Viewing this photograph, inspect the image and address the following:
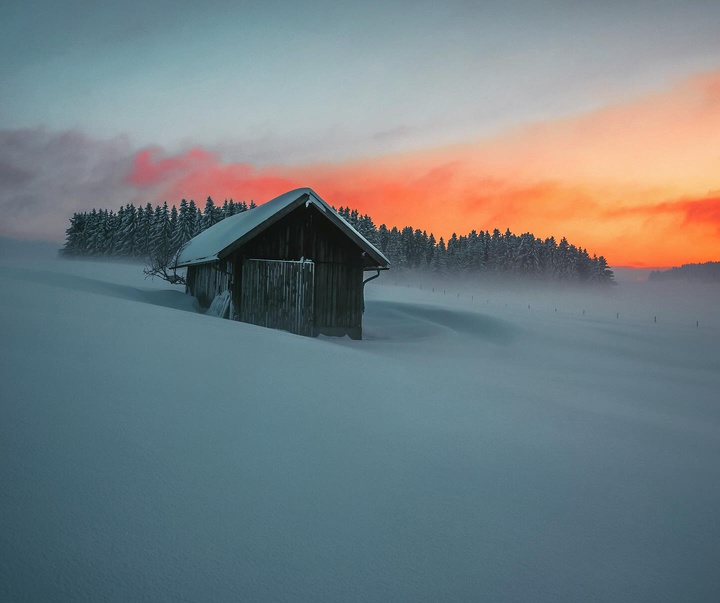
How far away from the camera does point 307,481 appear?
3342mm

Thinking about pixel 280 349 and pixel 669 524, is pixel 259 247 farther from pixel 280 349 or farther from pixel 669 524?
pixel 669 524

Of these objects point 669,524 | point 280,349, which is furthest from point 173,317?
point 669,524

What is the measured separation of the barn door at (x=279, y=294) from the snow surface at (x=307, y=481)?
8.06 metres

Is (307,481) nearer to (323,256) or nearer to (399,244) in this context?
(323,256)

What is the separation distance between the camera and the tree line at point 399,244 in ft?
230

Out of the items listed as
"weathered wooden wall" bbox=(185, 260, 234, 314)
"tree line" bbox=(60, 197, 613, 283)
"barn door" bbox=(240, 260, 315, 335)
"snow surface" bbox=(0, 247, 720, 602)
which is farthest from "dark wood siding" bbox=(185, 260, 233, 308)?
"tree line" bbox=(60, 197, 613, 283)

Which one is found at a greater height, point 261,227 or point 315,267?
point 261,227

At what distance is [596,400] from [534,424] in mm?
3215

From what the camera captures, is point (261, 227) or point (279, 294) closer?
point (261, 227)

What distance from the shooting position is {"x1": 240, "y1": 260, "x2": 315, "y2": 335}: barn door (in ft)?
49.0

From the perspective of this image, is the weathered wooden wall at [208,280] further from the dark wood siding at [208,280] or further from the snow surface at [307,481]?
the snow surface at [307,481]

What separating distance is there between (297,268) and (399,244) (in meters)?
74.7

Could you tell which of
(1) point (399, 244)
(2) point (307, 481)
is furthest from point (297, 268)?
(1) point (399, 244)

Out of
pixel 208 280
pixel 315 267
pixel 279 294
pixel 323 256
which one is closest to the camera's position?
pixel 279 294
